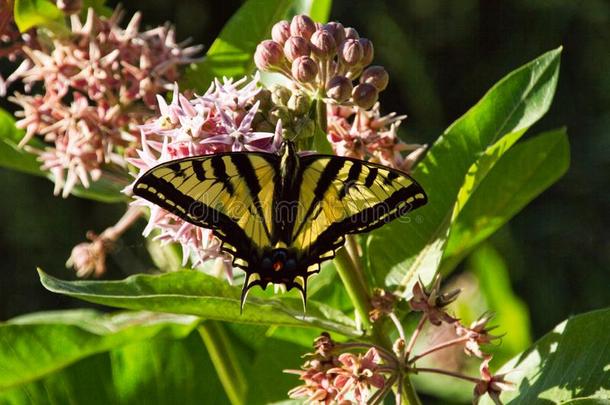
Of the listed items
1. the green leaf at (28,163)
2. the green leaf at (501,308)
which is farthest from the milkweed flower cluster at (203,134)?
the green leaf at (501,308)

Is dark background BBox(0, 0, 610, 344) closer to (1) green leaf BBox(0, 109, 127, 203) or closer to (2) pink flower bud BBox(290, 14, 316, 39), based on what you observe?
(1) green leaf BBox(0, 109, 127, 203)

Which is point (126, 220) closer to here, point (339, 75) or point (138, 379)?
point (138, 379)

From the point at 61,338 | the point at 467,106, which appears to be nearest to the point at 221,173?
the point at 61,338

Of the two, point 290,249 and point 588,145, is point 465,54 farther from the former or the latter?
point 290,249

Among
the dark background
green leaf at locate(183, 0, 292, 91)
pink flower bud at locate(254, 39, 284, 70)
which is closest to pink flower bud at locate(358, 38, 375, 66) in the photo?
pink flower bud at locate(254, 39, 284, 70)

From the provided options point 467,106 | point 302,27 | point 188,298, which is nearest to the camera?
point 188,298

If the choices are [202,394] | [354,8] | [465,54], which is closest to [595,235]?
[465,54]
